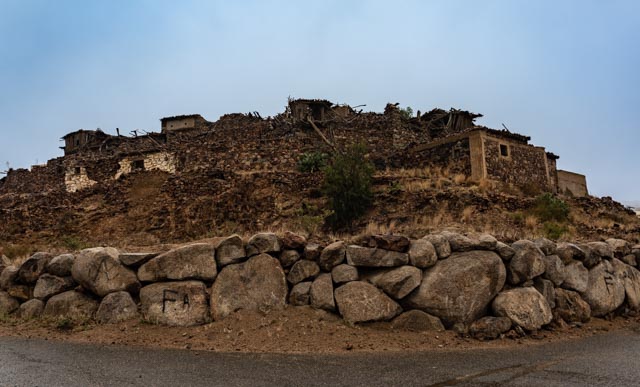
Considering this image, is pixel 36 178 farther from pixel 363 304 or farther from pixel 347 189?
pixel 363 304

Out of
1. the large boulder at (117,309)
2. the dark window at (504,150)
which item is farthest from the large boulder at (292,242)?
the dark window at (504,150)

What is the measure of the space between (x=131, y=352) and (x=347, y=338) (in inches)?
118

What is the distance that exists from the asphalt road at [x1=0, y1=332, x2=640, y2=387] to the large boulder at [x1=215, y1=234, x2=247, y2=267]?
1.90 m

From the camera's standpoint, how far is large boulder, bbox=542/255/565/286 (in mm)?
9508

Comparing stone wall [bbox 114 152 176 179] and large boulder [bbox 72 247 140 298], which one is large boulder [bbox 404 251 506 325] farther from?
stone wall [bbox 114 152 176 179]

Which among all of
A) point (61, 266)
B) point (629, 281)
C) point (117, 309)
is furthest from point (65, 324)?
point (629, 281)

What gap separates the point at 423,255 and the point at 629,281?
566 cm

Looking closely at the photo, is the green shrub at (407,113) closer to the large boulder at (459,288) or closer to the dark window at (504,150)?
the dark window at (504,150)

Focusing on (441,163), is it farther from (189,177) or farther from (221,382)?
(221,382)

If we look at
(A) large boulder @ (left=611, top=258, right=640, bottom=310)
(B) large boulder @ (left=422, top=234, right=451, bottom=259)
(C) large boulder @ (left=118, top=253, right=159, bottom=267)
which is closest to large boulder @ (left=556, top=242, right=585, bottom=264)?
(A) large boulder @ (left=611, top=258, right=640, bottom=310)

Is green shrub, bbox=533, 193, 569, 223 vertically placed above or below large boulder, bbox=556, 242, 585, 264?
above

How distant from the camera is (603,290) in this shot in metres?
10.3

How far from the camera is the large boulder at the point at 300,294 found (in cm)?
834

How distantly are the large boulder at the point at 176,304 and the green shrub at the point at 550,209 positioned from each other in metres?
12.2
